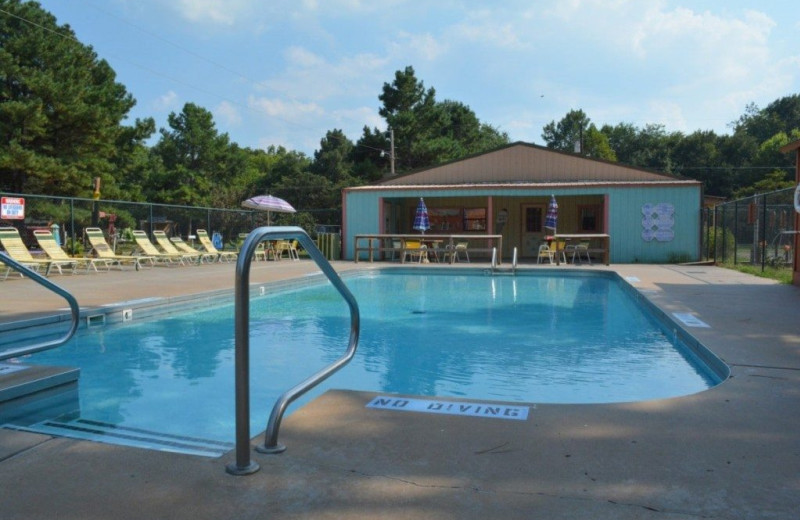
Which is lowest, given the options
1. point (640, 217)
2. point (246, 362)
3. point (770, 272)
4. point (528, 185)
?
point (770, 272)

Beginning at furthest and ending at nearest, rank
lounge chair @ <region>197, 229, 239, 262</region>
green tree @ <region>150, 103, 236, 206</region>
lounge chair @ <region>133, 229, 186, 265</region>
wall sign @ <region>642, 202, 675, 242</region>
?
1. green tree @ <region>150, 103, 236, 206</region>
2. lounge chair @ <region>197, 229, 239, 262</region>
3. wall sign @ <region>642, 202, 675, 242</region>
4. lounge chair @ <region>133, 229, 186, 265</region>

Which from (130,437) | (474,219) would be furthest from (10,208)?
(474,219)

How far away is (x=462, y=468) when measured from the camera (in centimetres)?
240

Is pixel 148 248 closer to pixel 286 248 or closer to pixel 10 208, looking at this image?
pixel 10 208

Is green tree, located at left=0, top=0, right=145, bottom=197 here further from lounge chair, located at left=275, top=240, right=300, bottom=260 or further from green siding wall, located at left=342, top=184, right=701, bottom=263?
green siding wall, located at left=342, top=184, right=701, bottom=263

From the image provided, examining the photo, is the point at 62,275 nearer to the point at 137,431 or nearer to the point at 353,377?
the point at 353,377

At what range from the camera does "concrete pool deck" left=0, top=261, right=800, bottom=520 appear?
205 cm

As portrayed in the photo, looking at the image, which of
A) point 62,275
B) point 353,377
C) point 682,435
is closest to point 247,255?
point 682,435

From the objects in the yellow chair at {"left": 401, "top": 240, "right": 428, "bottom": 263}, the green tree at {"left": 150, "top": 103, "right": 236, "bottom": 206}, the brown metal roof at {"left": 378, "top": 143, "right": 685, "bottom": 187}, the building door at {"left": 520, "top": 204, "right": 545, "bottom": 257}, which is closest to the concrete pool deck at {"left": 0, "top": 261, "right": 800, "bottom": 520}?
the yellow chair at {"left": 401, "top": 240, "right": 428, "bottom": 263}

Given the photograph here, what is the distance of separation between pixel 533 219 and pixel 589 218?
6.45 feet

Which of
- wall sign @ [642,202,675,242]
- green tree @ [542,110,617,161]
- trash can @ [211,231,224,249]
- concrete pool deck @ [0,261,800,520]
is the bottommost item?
concrete pool deck @ [0,261,800,520]

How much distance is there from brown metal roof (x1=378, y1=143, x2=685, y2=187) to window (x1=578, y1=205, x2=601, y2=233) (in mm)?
2479

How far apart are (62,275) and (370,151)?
24679 millimetres

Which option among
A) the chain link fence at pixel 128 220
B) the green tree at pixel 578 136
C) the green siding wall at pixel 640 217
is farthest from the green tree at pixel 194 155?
the green tree at pixel 578 136
